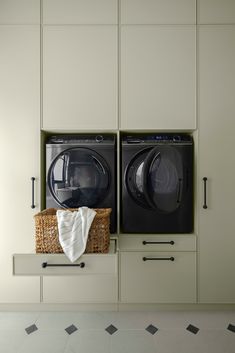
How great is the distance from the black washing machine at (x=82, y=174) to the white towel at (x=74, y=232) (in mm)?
572

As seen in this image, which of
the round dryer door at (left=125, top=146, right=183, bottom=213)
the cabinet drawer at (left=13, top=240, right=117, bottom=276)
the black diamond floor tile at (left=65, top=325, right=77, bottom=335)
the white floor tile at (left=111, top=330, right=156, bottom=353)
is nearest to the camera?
the cabinet drawer at (left=13, top=240, right=117, bottom=276)

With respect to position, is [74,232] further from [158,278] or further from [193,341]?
[193,341]

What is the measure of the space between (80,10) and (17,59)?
678 mm

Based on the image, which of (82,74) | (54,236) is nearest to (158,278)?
(54,236)

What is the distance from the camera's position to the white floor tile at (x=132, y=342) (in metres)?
1.50

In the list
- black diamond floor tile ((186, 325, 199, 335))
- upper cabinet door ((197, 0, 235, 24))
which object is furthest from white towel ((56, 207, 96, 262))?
upper cabinet door ((197, 0, 235, 24))

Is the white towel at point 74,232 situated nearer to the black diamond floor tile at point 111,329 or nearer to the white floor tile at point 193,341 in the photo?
the black diamond floor tile at point 111,329

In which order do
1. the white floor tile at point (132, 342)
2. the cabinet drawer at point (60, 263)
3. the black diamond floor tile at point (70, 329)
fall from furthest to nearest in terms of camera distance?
the black diamond floor tile at point (70, 329)
the white floor tile at point (132, 342)
the cabinet drawer at point (60, 263)

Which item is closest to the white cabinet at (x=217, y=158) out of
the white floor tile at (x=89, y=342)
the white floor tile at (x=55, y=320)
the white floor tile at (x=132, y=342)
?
the white floor tile at (x=132, y=342)

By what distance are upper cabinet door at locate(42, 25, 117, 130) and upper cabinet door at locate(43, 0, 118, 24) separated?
0.25ft

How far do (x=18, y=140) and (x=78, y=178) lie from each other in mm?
613

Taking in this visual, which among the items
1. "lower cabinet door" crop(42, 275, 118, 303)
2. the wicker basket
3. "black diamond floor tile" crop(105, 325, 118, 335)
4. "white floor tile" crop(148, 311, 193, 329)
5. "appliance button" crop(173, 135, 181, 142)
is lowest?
"black diamond floor tile" crop(105, 325, 118, 335)

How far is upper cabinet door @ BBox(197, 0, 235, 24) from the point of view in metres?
1.79

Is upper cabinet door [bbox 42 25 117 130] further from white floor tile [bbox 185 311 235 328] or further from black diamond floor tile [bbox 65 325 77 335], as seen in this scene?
white floor tile [bbox 185 311 235 328]
